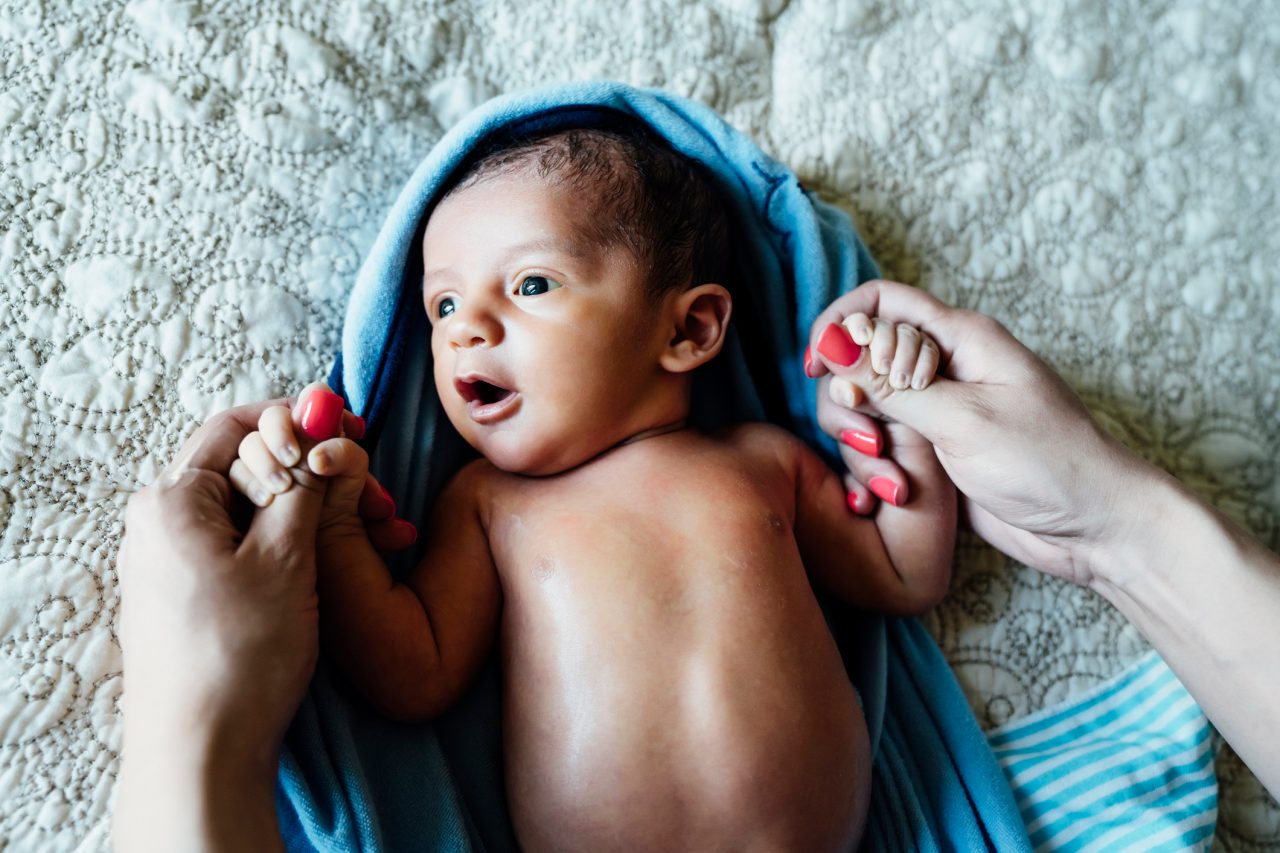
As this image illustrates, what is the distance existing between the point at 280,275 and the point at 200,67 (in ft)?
1.05

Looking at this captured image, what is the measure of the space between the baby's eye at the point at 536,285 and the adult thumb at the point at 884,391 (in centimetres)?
33

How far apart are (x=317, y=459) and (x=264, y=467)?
0.17 ft

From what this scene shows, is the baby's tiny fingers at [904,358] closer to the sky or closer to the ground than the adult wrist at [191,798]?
closer to the sky

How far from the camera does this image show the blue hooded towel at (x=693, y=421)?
108 cm

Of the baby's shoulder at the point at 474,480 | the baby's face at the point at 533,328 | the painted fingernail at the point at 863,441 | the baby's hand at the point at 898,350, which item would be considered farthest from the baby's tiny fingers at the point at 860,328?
the baby's shoulder at the point at 474,480

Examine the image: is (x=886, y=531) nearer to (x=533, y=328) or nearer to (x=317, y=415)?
(x=533, y=328)

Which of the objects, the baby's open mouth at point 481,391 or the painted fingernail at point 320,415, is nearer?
the painted fingernail at point 320,415

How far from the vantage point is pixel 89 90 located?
1280 millimetres

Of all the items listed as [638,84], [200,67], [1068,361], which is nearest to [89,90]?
[200,67]

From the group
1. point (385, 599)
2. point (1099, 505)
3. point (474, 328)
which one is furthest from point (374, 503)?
point (1099, 505)

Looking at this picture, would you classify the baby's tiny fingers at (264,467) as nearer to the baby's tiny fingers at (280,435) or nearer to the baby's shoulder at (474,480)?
the baby's tiny fingers at (280,435)

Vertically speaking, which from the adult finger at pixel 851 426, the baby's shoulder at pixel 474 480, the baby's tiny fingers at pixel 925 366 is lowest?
the adult finger at pixel 851 426

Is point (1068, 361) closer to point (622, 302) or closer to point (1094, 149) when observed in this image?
point (1094, 149)

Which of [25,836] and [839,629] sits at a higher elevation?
[25,836]
